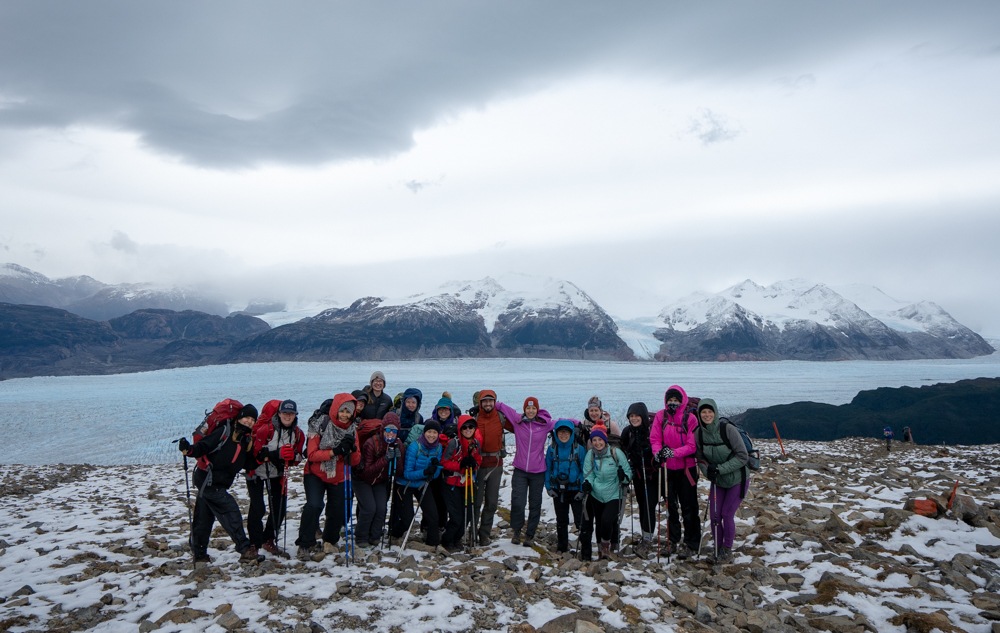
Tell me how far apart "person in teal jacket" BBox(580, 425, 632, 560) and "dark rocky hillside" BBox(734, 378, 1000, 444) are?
104 ft

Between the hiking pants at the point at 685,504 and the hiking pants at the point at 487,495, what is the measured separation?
2160 millimetres

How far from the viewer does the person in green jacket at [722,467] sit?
21.0 ft

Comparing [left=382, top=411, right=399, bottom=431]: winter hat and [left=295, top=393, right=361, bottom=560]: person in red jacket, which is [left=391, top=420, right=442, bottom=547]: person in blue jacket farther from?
[left=295, top=393, right=361, bottom=560]: person in red jacket

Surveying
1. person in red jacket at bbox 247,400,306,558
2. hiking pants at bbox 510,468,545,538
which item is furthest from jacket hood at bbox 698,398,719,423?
person in red jacket at bbox 247,400,306,558

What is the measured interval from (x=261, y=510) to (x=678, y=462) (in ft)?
15.9

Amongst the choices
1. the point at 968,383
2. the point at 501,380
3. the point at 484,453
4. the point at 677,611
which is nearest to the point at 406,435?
the point at 484,453

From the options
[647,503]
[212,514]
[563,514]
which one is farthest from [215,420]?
[647,503]

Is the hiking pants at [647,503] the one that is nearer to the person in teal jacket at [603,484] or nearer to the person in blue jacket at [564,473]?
the person in teal jacket at [603,484]

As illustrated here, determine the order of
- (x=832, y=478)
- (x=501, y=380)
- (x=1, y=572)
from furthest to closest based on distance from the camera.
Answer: (x=501, y=380) → (x=832, y=478) → (x=1, y=572)

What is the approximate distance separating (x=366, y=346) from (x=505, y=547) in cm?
19036

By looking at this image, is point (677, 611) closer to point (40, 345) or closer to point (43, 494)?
point (43, 494)

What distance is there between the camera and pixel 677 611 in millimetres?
5141

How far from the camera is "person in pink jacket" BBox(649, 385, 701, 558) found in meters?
6.67

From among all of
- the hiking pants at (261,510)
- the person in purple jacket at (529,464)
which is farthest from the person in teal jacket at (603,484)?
the hiking pants at (261,510)
